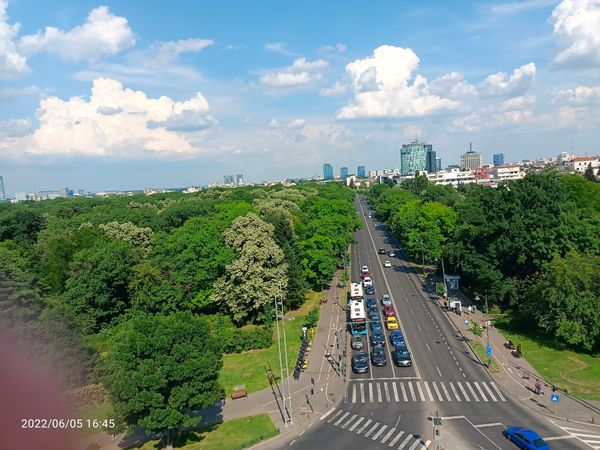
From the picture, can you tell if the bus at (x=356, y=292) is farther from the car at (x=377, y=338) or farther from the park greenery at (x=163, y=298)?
the car at (x=377, y=338)

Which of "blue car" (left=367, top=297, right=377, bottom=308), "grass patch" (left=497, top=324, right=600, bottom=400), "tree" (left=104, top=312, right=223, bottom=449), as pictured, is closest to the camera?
"tree" (left=104, top=312, right=223, bottom=449)

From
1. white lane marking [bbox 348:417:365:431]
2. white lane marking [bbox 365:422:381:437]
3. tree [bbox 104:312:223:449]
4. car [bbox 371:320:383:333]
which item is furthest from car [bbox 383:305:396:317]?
tree [bbox 104:312:223:449]

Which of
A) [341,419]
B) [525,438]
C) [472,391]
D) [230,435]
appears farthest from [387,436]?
[230,435]

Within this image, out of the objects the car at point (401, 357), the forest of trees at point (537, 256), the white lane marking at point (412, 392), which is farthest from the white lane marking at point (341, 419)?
the forest of trees at point (537, 256)

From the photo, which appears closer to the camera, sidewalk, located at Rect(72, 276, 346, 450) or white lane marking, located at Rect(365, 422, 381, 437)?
white lane marking, located at Rect(365, 422, 381, 437)

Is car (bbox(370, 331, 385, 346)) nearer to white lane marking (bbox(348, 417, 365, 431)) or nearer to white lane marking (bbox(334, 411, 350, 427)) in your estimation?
white lane marking (bbox(334, 411, 350, 427))

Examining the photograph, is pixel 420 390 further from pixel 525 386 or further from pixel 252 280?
pixel 252 280

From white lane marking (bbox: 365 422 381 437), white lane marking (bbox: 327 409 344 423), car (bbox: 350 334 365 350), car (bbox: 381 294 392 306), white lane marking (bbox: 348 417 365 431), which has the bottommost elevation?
white lane marking (bbox: 327 409 344 423)

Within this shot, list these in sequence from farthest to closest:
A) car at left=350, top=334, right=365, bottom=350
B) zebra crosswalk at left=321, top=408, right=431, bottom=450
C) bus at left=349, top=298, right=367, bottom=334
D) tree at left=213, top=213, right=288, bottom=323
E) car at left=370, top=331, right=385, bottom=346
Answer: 1. tree at left=213, top=213, right=288, bottom=323
2. bus at left=349, top=298, right=367, bottom=334
3. car at left=370, top=331, right=385, bottom=346
4. car at left=350, top=334, right=365, bottom=350
5. zebra crosswalk at left=321, top=408, right=431, bottom=450
